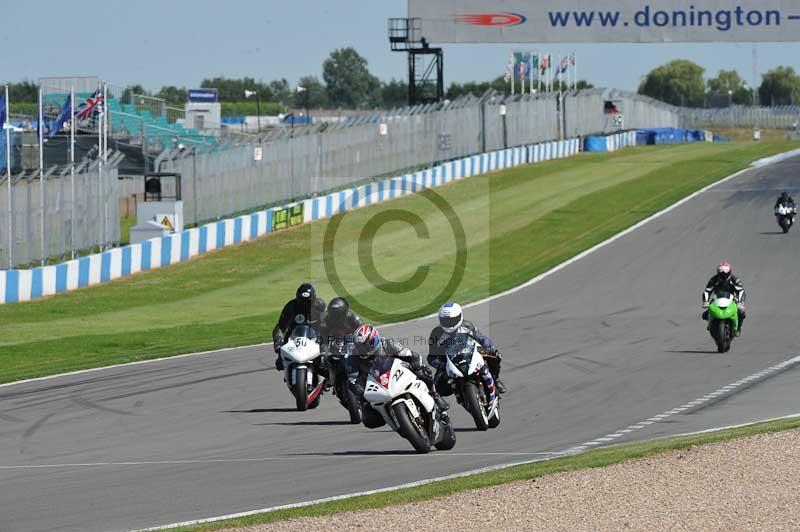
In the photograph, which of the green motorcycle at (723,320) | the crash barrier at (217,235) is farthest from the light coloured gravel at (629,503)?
the crash barrier at (217,235)

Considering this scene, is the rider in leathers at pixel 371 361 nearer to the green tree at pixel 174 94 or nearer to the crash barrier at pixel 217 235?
the crash barrier at pixel 217 235

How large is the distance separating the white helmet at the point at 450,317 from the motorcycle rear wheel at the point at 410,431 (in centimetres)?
182

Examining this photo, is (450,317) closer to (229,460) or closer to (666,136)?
(229,460)

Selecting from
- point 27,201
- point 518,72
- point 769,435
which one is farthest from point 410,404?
point 518,72

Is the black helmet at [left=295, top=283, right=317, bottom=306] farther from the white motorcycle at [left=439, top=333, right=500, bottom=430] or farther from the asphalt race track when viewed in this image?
the white motorcycle at [left=439, top=333, right=500, bottom=430]

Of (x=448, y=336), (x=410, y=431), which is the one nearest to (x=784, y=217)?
(x=448, y=336)

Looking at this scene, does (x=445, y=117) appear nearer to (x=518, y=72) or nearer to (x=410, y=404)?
(x=518, y=72)

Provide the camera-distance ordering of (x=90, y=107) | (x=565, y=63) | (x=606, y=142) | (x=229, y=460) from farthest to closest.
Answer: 1. (x=565, y=63)
2. (x=606, y=142)
3. (x=90, y=107)
4. (x=229, y=460)

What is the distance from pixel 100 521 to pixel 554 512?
3.60 metres

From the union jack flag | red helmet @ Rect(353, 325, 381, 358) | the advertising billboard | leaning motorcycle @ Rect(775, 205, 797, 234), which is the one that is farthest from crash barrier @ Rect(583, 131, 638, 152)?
red helmet @ Rect(353, 325, 381, 358)

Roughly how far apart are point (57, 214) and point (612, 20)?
1554 inches

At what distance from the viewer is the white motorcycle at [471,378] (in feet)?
50.0

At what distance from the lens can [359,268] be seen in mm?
39469

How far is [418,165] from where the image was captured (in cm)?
6050
